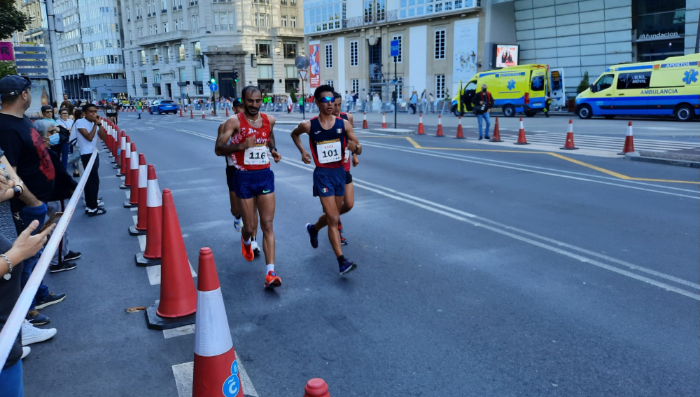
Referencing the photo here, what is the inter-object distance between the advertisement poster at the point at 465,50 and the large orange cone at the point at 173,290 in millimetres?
39495

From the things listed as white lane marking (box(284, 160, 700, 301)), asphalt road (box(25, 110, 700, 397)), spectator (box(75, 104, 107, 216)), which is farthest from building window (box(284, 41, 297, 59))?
asphalt road (box(25, 110, 700, 397))

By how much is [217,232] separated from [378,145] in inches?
438

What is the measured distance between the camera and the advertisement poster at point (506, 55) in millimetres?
39938

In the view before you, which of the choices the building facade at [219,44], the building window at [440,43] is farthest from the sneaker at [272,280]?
the building facade at [219,44]

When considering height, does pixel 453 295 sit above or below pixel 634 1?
below

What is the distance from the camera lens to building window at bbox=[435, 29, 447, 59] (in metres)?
43.8

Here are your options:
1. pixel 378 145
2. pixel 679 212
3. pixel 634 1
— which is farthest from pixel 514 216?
pixel 634 1

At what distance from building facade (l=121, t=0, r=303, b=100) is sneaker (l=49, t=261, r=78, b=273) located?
60.8 meters

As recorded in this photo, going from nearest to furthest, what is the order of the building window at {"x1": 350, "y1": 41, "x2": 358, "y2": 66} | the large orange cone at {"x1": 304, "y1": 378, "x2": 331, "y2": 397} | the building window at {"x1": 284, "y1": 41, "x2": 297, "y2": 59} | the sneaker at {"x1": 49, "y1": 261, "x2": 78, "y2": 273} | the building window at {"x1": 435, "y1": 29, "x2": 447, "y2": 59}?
1. the large orange cone at {"x1": 304, "y1": 378, "x2": 331, "y2": 397}
2. the sneaker at {"x1": 49, "y1": 261, "x2": 78, "y2": 273}
3. the building window at {"x1": 435, "y1": 29, "x2": 447, "y2": 59}
4. the building window at {"x1": 350, "y1": 41, "x2": 358, "y2": 66}
5. the building window at {"x1": 284, "y1": 41, "x2": 297, "y2": 59}

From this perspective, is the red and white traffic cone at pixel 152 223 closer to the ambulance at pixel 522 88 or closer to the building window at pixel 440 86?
the ambulance at pixel 522 88

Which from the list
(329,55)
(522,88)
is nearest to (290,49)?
(329,55)

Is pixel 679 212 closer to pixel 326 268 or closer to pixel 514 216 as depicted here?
pixel 514 216

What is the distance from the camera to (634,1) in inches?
1375

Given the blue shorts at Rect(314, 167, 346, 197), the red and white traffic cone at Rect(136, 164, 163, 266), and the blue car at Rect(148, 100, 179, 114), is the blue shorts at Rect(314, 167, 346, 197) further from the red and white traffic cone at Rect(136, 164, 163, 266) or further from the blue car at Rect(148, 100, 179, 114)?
the blue car at Rect(148, 100, 179, 114)
